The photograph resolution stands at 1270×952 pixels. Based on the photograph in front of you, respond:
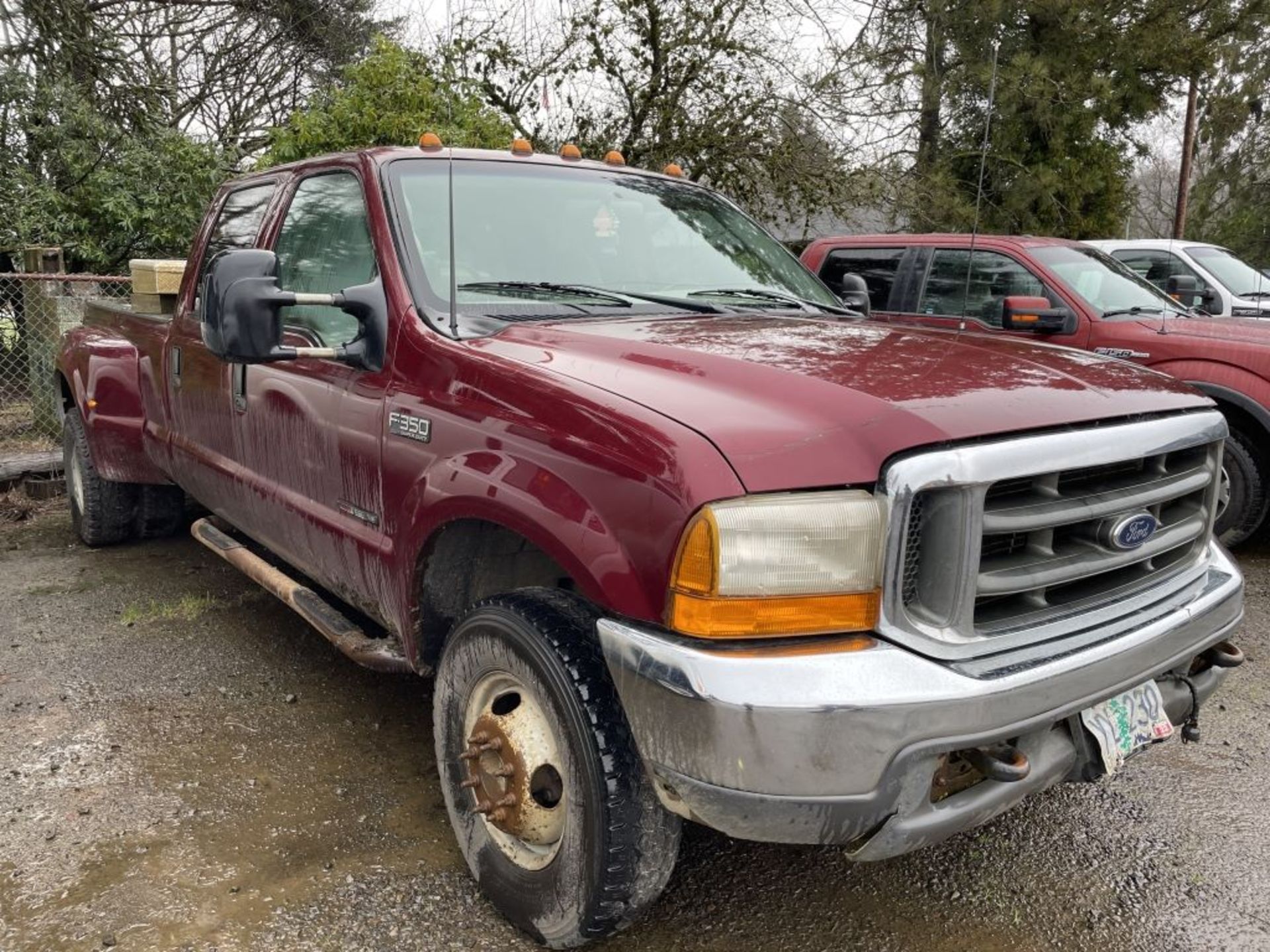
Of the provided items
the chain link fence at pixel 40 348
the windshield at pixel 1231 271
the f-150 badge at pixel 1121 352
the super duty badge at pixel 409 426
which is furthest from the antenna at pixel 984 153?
the chain link fence at pixel 40 348

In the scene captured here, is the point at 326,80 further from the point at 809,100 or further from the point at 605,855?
the point at 605,855

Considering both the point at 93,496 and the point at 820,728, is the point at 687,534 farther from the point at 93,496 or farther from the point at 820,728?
the point at 93,496

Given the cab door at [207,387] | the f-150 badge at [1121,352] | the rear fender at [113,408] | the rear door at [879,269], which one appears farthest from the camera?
the rear door at [879,269]

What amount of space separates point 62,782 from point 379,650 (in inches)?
43.9

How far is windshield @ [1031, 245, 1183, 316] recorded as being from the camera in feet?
21.5

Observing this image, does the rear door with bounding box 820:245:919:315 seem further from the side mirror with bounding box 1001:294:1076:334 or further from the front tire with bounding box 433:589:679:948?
the front tire with bounding box 433:589:679:948

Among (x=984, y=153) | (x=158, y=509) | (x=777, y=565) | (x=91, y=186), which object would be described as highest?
(x=91, y=186)

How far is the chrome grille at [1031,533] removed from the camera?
6.51 feet

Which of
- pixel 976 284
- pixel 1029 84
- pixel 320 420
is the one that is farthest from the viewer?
pixel 1029 84

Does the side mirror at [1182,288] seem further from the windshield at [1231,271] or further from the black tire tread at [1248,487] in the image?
the black tire tread at [1248,487]

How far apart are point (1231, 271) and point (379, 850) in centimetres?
936

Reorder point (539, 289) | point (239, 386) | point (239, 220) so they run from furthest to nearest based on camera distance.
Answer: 1. point (239, 220)
2. point (239, 386)
3. point (539, 289)

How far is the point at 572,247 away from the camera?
3.31 metres

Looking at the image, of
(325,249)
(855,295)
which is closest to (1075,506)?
(855,295)
